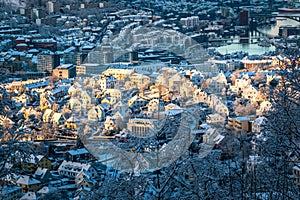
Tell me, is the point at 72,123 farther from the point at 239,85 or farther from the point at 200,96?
the point at 239,85

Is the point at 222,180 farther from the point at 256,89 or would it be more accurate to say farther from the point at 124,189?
the point at 256,89

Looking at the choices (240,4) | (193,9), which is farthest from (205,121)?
(240,4)

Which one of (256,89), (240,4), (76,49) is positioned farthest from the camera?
(240,4)

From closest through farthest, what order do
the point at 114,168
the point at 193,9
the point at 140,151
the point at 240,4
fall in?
the point at 140,151
the point at 114,168
the point at 193,9
the point at 240,4

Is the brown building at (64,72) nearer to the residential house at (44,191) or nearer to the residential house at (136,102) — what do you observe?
the residential house at (136,102)

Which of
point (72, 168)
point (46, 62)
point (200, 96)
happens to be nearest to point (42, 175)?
point (72, 168)
